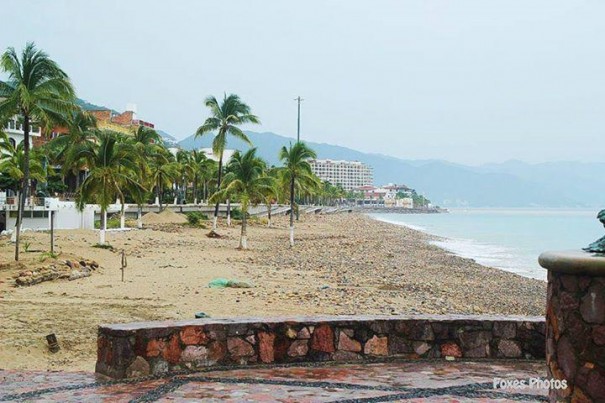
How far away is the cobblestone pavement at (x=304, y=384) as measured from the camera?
611 cm

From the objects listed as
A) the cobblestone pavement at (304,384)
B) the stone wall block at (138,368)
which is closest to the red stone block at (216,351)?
the cobblestone pavement at (304,384)

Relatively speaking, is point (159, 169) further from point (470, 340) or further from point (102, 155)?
point (470, 340)

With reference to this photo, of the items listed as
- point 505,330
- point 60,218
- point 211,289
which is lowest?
point 211,289

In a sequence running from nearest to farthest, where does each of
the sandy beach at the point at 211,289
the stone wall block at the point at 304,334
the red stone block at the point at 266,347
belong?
the red stone block at the point at 266,347, the stone wall block at the point at 304,334, the sandy beach at the point at 211,289

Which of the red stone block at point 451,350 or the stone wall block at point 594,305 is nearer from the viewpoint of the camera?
the stone wall block at point 594,305

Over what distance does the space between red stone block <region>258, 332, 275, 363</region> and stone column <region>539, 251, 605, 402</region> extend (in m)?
3.16

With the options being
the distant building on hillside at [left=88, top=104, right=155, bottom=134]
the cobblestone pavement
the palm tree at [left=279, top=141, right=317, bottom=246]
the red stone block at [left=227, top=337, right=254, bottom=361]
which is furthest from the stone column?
the distant building on hillside at [left=88, top=104, right=155, bottom=134]

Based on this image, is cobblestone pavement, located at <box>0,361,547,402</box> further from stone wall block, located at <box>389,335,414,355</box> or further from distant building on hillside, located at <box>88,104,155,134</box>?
distant building on hillside, located at <box>88,104,155,134</box>

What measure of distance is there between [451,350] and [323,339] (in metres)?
1.44

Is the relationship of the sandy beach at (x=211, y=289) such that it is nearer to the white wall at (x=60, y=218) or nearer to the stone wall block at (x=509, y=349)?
the white wall at (x=60, y=218)

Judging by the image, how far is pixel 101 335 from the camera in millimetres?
7086

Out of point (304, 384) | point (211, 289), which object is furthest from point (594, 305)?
point (211, 289)

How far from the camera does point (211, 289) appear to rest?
18.4 m

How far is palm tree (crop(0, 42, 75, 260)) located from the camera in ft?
80.0
